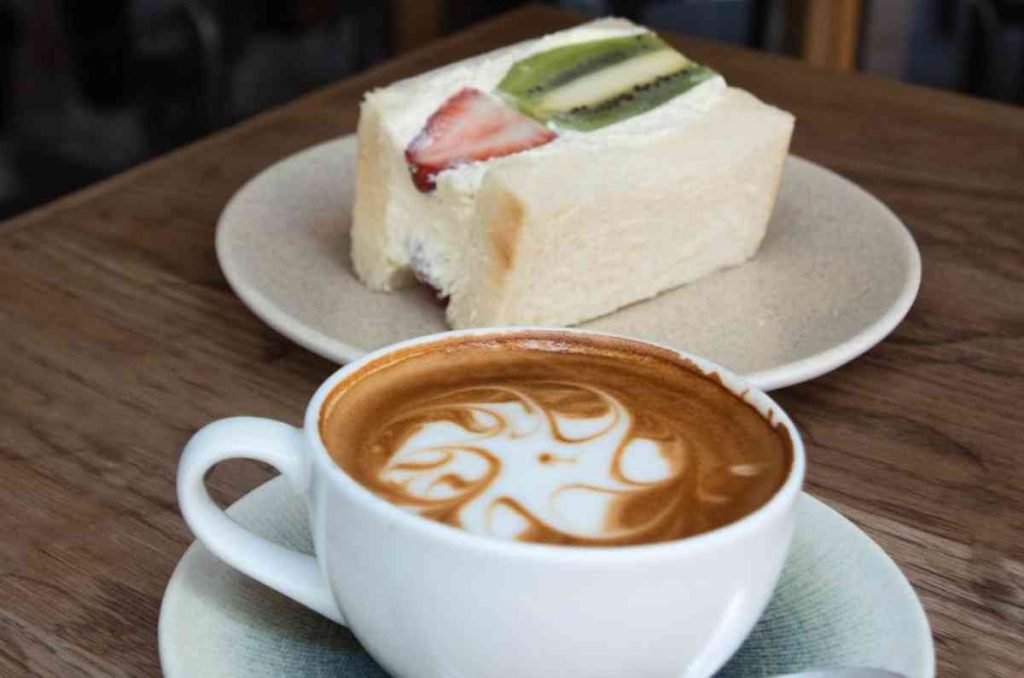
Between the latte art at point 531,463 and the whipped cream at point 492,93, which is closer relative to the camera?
the latte art at point 531,463

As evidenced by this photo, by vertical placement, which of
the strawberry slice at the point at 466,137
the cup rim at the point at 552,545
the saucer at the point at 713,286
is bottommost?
the saucer at the point at 713,286

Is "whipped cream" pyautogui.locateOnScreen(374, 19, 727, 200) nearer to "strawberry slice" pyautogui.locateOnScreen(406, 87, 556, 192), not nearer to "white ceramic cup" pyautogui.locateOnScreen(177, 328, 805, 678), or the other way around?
"strawberry slice" pyautogui.locateOnScreen(406, 87, 556, 192)

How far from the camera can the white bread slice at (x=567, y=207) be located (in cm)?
90

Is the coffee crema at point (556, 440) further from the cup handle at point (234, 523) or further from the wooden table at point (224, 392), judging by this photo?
the wooden table at point (224, 392)

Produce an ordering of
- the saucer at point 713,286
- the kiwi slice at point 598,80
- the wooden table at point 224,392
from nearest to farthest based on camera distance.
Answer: the wooden table at point 224,392
the saucer at point 713,286
the kiwi slice at point 598,80

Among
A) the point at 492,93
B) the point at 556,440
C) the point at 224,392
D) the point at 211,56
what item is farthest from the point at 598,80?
the point at 211,56

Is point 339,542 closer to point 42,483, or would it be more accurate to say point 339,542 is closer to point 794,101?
point 42,483

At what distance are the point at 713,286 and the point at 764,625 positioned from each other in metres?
0.47

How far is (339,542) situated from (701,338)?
0.45m

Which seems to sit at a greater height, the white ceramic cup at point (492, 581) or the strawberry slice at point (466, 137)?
the white ceramic cup at point (492, 581)

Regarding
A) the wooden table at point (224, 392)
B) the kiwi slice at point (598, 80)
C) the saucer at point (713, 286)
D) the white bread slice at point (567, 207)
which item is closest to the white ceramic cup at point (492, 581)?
the wooden table at point (224, 392)

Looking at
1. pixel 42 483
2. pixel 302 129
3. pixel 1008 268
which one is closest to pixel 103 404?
pixel 42 483

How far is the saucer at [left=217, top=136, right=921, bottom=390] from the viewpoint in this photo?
86 cm

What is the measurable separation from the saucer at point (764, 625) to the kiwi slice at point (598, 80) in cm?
47
